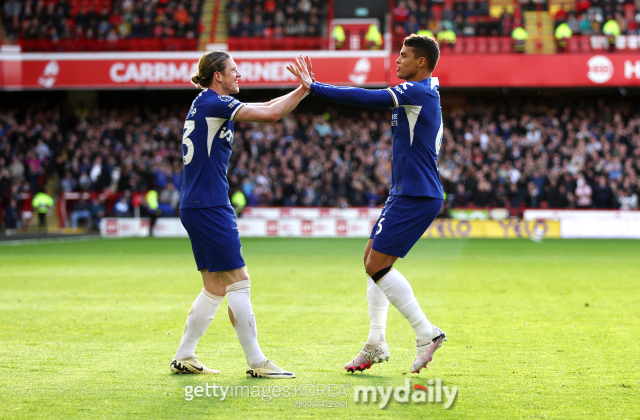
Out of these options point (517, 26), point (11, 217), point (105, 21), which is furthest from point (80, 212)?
point (517, 26)

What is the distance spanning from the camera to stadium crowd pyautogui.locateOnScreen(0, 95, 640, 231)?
2616cm

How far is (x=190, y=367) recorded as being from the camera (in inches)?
210

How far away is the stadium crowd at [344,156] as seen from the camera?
2616 centimetres

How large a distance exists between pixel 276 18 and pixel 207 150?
27.7 m

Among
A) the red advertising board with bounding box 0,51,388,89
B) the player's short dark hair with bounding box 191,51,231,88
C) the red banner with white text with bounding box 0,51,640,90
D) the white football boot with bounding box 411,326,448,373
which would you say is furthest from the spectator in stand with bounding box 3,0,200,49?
the white football boot with bounding box 411,326,448,373

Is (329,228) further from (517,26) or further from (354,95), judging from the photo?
(354,95)

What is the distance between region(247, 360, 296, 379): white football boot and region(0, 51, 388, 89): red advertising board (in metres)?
25.0

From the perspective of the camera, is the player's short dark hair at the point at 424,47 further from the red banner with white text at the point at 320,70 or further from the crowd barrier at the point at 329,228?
the red banner with white text at the point at 320,70

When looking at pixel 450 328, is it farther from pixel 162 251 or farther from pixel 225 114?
pixel 162 251

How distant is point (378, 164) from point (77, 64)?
13412 millimetres

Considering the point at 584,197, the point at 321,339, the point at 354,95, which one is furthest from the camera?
the point at 584,197

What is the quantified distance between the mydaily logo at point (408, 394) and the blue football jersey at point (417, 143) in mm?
1345

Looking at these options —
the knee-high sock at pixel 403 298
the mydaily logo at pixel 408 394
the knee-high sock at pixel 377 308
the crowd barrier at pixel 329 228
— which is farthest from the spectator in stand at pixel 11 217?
the mydaily logo at pixel 408 394

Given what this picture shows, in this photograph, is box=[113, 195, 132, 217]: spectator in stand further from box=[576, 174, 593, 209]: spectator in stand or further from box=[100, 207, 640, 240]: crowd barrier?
box=[576, 174, 593, 209]: spectator in stand
